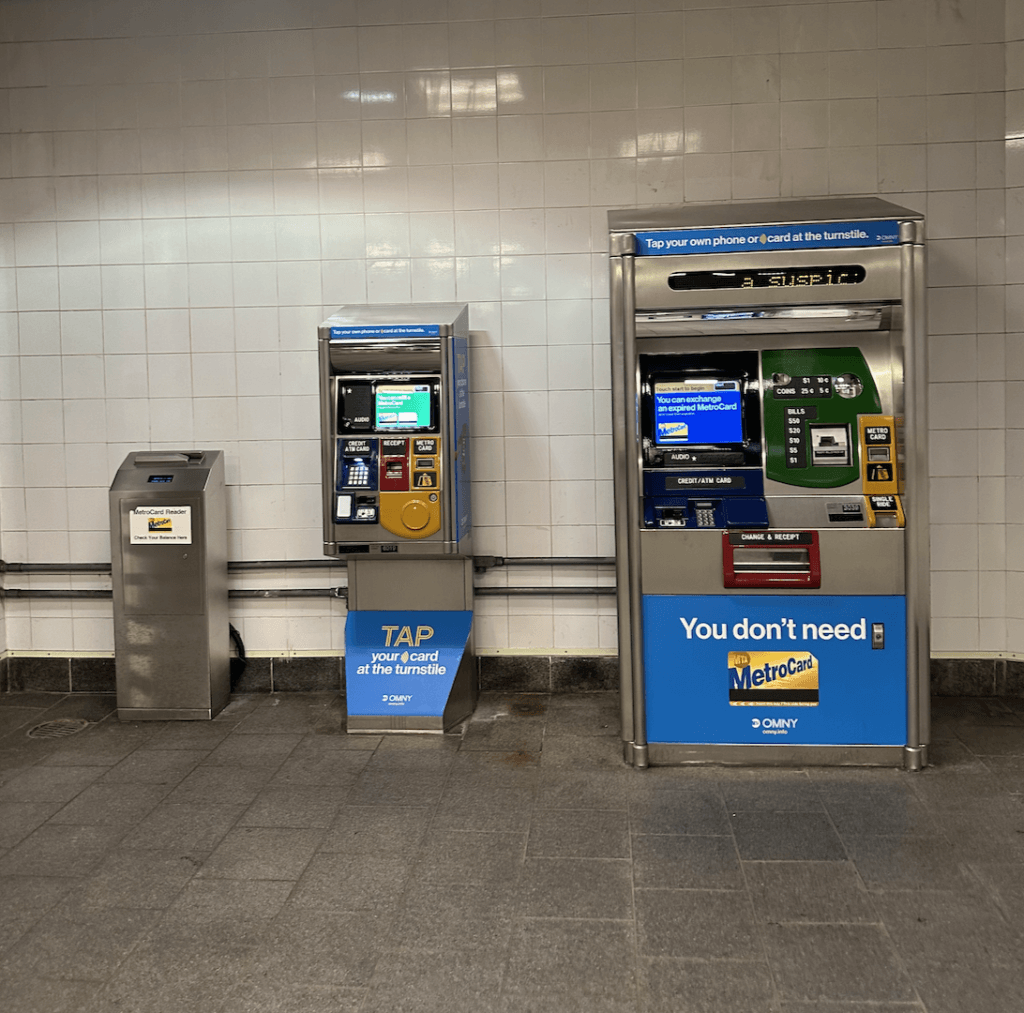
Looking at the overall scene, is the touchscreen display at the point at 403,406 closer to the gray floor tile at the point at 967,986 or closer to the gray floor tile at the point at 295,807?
the gray floor tile at the point at 295,807

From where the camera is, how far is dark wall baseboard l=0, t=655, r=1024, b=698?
4555 millimetres

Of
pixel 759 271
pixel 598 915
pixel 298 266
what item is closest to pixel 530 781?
pixel 598 915

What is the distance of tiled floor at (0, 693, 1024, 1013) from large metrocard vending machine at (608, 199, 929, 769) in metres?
0.28

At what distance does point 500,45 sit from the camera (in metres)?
4.55

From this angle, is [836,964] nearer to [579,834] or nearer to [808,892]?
[808,892]

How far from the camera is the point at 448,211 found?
183 inches

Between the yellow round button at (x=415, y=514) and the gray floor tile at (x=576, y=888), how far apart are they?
5.27ft

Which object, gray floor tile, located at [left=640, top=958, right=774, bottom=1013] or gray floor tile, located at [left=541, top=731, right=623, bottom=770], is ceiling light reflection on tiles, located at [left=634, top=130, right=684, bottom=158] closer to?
gray floor tile, located at [left=541, top=731, right=623, bottom=770]

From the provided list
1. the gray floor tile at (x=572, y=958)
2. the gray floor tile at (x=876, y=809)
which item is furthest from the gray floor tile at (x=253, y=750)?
the gray floor tile at (x=876, y=809)

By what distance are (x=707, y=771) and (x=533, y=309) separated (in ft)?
7.63

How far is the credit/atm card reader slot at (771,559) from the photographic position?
367 cm

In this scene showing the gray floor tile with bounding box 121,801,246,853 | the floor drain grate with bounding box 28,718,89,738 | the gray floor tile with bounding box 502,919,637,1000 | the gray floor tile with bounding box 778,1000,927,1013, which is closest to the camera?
the gray floor tile with bounding box 778,1000,927,1013

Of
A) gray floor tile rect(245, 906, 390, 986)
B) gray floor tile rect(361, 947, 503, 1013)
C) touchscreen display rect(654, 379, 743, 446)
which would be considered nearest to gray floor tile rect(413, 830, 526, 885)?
gray floor tile rect(245, 906, 390, 986)

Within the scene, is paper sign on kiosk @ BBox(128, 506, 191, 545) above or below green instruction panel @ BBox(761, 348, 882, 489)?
below
